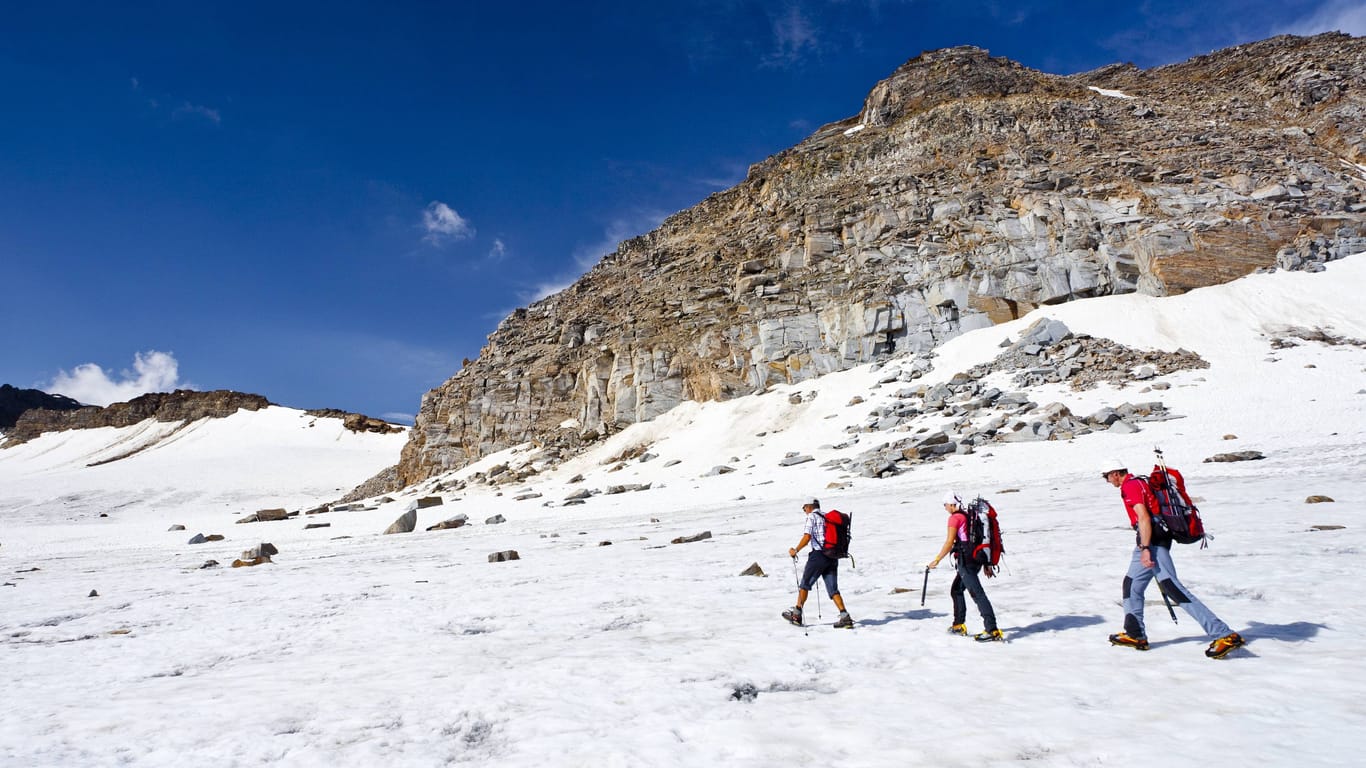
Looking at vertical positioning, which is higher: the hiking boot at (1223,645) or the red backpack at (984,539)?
the red backpack at (984,539)

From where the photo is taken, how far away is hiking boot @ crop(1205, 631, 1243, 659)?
5384 mm

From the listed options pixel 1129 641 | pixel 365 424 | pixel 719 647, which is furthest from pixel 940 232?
pixel 365 424

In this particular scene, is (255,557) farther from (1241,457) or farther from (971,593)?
(1241,457)

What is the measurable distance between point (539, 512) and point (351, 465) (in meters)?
63.8

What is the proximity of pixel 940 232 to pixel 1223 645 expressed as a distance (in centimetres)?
4245

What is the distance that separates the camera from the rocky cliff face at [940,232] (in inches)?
1538

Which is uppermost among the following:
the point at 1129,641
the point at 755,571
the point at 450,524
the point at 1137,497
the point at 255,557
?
the point at 1137,497

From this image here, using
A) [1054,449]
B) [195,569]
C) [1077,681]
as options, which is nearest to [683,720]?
[1077,681]

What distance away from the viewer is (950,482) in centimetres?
2062

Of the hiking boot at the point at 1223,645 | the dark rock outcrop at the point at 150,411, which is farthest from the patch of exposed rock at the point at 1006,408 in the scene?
the dark rock outcrop at the point at 150,411

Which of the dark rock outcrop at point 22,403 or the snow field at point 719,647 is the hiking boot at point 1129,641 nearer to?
the snow field at point 719,647

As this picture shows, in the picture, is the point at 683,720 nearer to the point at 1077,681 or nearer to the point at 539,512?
the point at 1077,681

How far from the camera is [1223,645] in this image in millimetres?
5391

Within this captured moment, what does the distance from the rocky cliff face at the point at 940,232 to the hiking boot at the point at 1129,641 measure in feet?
121
